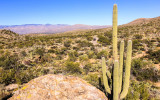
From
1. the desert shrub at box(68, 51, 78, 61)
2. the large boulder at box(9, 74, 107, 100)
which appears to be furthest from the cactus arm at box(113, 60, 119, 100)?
the desert shrub at box(68, 51, 78, 61)

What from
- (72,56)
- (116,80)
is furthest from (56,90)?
(72,56)

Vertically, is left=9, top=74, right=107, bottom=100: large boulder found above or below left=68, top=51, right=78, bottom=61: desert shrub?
above

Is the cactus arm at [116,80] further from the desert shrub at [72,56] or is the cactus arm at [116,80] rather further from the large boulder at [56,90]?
the desert shrub at [72,56]

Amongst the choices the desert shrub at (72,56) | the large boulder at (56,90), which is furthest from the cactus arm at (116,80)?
the desert shrub at (72,56)

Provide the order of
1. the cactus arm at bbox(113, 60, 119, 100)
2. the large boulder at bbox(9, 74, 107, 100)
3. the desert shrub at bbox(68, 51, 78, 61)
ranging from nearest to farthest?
the large boulder at bbox(9, 74, 107, 100)
the cactus arm at bbox(113, 60, 119, 100)
the desert shrub at bbox(68, 51, 78, 61)

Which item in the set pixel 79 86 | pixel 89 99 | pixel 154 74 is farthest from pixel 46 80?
pixel 154 74

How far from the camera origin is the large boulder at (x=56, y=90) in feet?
9.25

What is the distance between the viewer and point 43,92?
9.55 ft

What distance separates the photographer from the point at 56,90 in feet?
9.96

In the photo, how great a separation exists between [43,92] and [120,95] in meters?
2.80

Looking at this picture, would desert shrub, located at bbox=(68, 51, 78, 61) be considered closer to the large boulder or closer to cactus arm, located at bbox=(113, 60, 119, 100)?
the large boulder

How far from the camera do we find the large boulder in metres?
2.82

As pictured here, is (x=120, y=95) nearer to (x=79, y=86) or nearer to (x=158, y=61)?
(x=79, y=86)

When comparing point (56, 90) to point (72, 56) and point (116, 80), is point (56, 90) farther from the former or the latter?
point (72, 56)
